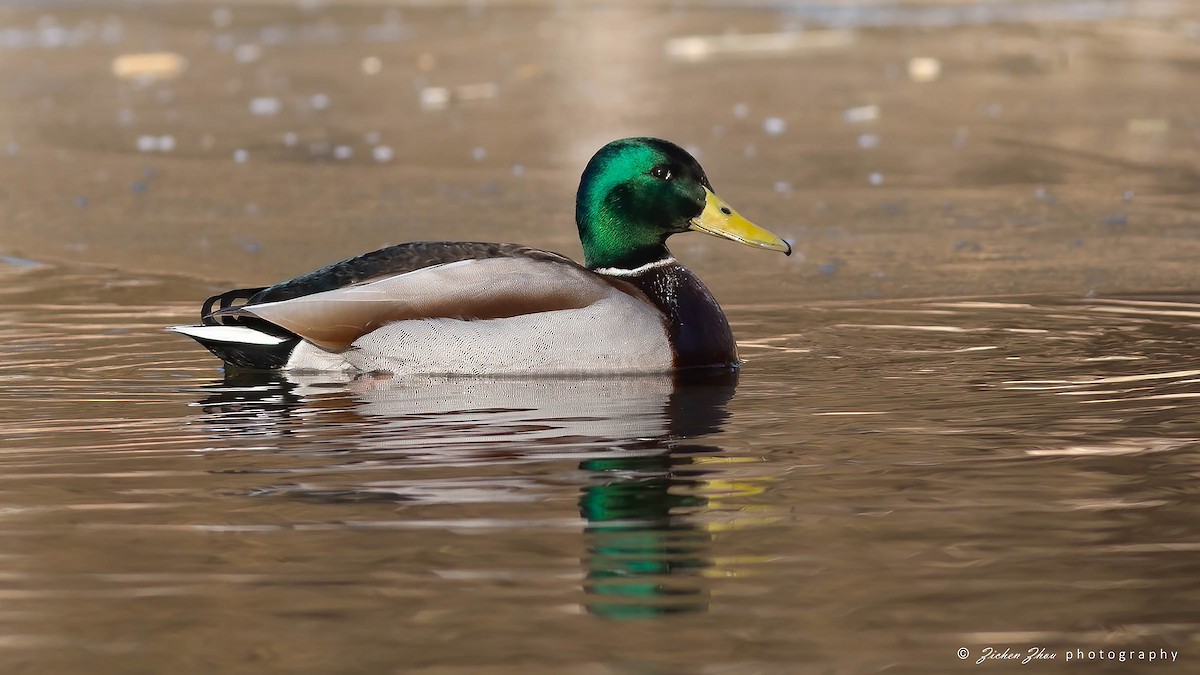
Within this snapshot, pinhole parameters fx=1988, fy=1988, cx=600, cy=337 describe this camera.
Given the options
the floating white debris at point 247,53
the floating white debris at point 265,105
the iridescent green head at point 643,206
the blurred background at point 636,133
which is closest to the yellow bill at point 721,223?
the iridescent green head at point 643,206

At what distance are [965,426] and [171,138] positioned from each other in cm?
985

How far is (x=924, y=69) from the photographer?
17.9 m

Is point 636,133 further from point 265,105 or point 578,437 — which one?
point 578,437

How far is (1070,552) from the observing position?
15.5ft

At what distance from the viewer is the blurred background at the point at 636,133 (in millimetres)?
10461

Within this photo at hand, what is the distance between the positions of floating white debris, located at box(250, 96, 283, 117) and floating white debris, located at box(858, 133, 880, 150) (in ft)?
16.1

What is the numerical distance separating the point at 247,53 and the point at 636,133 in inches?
295

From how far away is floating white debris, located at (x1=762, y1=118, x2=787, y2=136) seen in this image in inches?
577

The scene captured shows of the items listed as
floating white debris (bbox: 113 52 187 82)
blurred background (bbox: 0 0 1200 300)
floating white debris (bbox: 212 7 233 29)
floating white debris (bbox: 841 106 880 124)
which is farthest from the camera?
floating white debris (bbox: 212 7 233 29)

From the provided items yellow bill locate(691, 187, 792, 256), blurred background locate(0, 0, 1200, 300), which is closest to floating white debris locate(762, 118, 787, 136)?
blurred background locate(0, 0, 1200, 300)

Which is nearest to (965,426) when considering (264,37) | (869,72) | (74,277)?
(74,277)

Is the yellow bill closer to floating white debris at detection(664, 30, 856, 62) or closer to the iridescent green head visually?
the iridescent green head

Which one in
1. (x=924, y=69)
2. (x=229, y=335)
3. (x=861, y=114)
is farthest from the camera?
(x=924, y=69)

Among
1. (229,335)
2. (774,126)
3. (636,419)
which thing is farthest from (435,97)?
(636,419)
